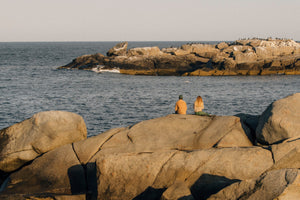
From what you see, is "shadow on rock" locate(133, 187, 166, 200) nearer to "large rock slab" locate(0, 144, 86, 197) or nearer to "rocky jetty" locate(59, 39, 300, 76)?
"large rock slab" locate(0, 144, 86, 197)

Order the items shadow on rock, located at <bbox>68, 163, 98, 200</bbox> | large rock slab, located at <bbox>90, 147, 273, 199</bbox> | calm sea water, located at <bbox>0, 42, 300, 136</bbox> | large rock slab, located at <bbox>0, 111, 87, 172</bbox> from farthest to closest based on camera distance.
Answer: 1. calm sea water, located at <bbox>0, 42, 300, 136</bbox>
2. large rock slab, located at <bbox>0, 111, 87, 172</bbox>
3. shadow on rock, located at <bbox>68, 163, 98, 200</bbox>
4. large rock slab, located at <bbox>90, 147, 273, 199</bbox>

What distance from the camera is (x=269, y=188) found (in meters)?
7.97

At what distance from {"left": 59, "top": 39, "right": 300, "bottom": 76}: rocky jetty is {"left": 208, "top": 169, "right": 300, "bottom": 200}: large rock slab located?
55.7 m

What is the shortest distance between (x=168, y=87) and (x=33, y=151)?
36626 mm

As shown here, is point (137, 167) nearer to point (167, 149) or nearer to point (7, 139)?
point (167, 149)

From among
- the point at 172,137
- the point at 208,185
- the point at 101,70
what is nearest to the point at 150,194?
the point at 208,185

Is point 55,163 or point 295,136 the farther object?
point 55,163

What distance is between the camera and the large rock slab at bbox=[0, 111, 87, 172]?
563 inches

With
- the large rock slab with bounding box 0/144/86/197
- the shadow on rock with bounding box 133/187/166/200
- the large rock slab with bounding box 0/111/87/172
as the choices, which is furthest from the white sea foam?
the shadow on rock with bounding box 133/187/166/200

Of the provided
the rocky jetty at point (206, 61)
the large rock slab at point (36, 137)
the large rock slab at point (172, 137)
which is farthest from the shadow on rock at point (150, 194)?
the rocky jetty at point (206, 61)

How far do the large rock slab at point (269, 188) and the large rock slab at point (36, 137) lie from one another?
783 cm

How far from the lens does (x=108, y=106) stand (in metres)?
35.5

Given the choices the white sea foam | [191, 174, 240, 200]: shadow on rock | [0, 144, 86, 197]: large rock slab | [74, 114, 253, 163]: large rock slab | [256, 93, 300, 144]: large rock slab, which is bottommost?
the white sea foam

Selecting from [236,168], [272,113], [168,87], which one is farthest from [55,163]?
[168,87]
